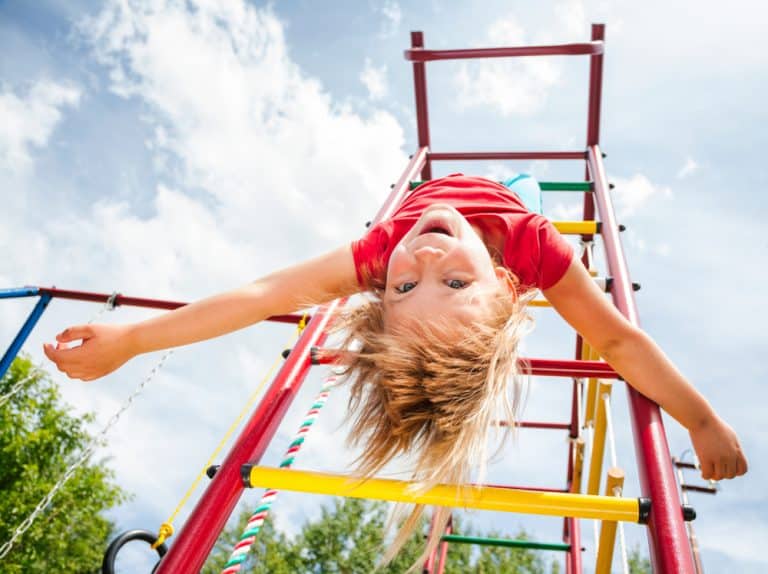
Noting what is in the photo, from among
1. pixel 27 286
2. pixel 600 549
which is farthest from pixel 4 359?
pixel 600 549

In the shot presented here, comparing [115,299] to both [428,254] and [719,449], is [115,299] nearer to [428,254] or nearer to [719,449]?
[428,254]

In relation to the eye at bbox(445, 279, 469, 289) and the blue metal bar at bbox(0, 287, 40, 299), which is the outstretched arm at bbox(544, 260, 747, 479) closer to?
the eye at bbox(445, 279, 469, 289)

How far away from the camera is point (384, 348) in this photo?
1.48 metres

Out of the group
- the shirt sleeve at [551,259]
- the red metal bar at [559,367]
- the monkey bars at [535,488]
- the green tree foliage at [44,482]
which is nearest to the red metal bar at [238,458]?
the monkey bars at [535,488]

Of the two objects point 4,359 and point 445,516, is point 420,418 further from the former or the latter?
point 4,359

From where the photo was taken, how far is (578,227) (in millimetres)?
2365

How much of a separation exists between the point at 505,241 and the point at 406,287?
0.38m

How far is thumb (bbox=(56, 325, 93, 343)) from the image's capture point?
1447mm

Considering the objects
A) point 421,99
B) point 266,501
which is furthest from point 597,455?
point 421,99

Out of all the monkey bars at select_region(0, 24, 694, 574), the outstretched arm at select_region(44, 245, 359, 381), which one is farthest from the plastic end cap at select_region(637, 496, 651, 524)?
the outstretched arm at select_region(44, 245, 359, 381)

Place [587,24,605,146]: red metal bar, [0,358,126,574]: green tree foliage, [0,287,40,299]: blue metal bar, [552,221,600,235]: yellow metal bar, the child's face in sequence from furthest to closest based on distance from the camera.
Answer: [0,358,126,574]: green tree foliage → [587,24,605,146]: red metal bar → [0,287,40,299]: blue metal bar → [552,221,600,235]: yellow metal bar → the child's face

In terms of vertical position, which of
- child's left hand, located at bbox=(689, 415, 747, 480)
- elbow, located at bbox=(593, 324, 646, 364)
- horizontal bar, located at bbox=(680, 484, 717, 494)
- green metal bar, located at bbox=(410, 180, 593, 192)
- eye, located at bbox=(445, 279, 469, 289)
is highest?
horizontal bar, located at bbox=(680, 484, 717, 494)

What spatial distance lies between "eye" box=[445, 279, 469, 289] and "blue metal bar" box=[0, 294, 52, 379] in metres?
2.34

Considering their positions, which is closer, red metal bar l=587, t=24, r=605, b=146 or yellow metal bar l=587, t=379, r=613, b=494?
yellow metal bar l=587, t=379, r=613, b=494
